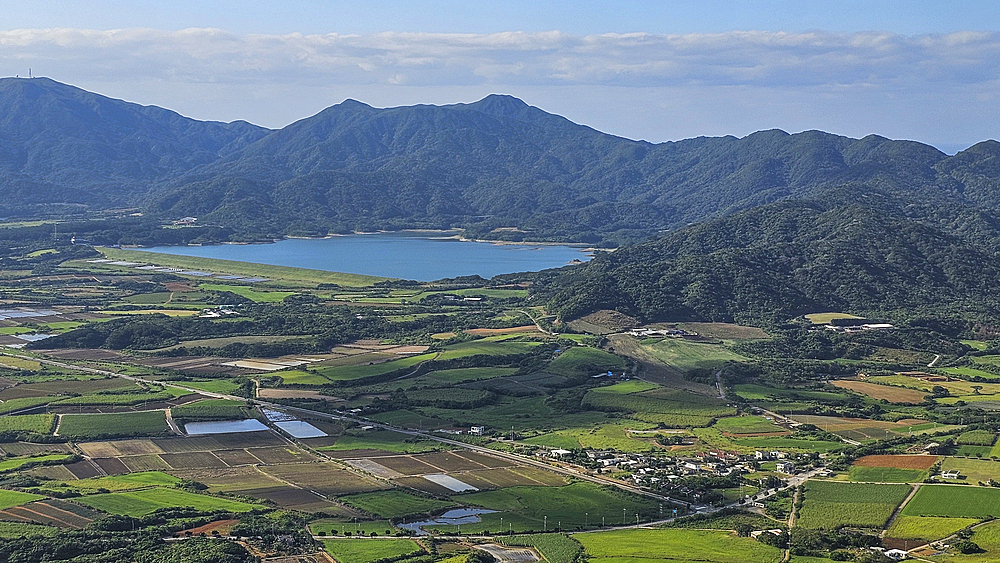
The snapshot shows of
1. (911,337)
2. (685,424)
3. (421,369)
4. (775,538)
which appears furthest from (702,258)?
(775,538)

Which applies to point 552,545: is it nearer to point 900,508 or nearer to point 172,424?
point 900,508

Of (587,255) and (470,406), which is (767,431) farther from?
(587,255)

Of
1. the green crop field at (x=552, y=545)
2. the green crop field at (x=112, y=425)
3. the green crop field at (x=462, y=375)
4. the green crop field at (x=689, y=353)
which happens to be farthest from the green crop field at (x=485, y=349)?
the green crop field at (x=552, y=545)

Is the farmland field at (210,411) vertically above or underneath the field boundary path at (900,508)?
underneath

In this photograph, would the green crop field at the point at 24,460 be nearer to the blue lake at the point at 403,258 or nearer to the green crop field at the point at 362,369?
the green crop field at the point at 362,369

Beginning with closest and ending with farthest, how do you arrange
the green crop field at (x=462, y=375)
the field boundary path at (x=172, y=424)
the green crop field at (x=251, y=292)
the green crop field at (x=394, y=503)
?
1. the green crop field at (x=394, y=503)
2. the field boundary path at (x=172, y=424)
3. the green crop field at (x=462, y=375)
4. the green crop field at (x=251, y=292)

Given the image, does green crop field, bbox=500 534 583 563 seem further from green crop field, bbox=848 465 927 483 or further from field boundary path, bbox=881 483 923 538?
green crop field, bbox=848 465 927 483
